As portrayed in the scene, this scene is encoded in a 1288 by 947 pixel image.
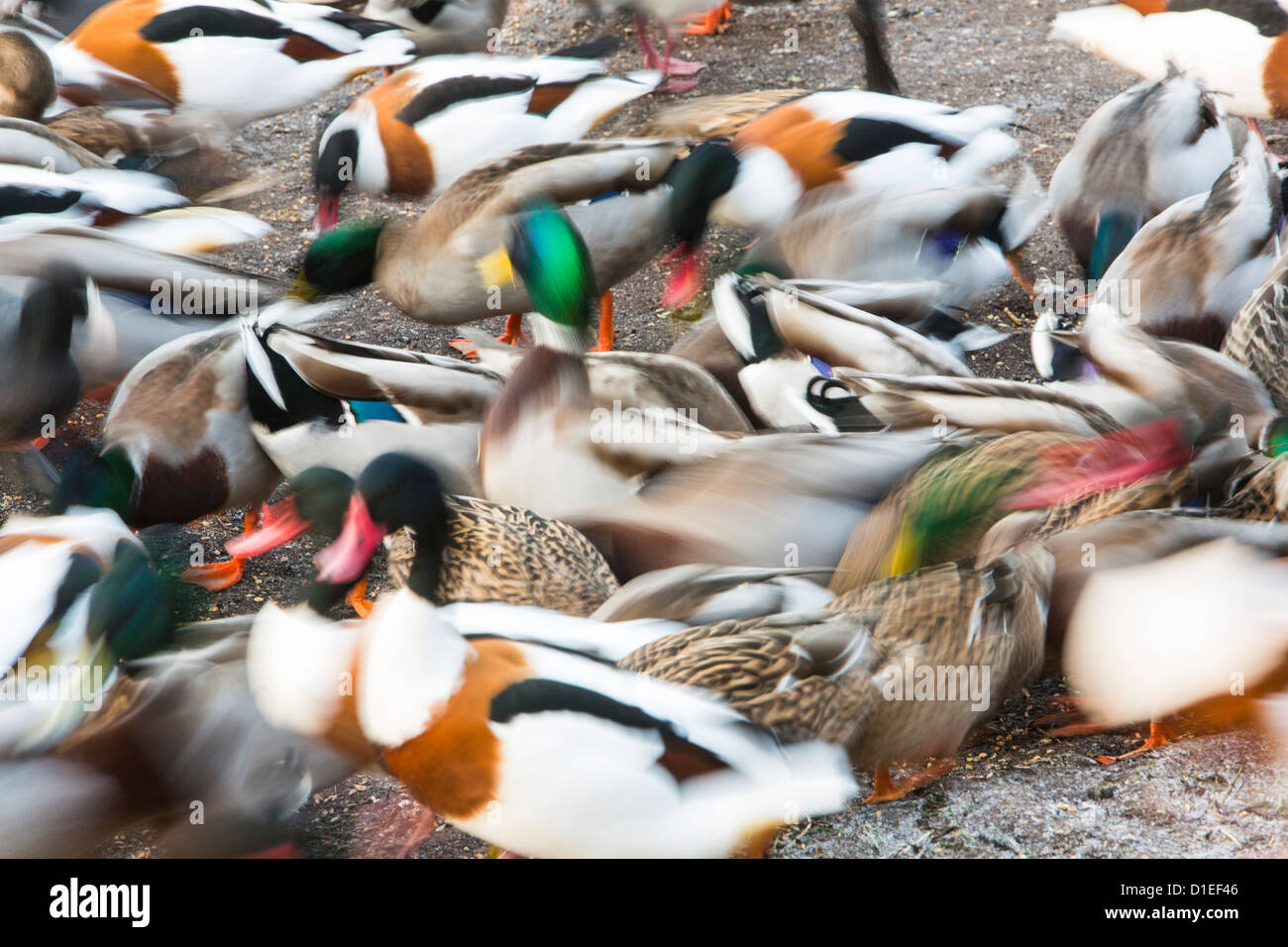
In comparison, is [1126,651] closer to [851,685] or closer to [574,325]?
[851,685]

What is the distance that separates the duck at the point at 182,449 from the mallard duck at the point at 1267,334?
284cm

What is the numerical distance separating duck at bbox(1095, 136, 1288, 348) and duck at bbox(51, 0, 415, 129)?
335 cm

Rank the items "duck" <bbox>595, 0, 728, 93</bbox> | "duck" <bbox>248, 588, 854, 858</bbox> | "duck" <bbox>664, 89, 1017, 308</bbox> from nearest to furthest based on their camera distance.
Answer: "duck" <bbox>248, 588, 854, 858</bbox>
"duck" <bbox>664, 89, 1017, 308</bbox>
"duck" <bbox>595, 0, 728, 93</bbox>

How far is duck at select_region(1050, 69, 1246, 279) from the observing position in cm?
455

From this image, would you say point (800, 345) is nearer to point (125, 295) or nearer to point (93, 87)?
point (125, 295)

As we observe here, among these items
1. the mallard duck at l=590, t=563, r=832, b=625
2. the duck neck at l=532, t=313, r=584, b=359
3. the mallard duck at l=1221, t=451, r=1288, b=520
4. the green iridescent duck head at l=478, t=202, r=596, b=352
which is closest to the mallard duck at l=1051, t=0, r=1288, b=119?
the mallard duck at l=1221, t=451, r=1288, b=520

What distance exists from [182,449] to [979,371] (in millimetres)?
2534

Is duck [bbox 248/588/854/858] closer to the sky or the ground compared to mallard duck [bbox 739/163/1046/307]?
closer to the ground

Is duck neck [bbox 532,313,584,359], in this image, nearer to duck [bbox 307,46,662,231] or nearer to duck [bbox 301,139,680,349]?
duck [bbox 301,139,680,349]

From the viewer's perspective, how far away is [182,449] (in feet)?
12.0

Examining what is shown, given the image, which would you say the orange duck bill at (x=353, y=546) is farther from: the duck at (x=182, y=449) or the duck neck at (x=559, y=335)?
the duck neck at (x=559, y=335)

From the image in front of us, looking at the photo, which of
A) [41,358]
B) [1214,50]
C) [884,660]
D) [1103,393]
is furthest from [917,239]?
[41,358]

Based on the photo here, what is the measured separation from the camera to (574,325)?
13.0 ft

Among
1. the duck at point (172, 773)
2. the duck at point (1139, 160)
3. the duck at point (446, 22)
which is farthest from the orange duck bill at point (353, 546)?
the duck at point (446, 22)
